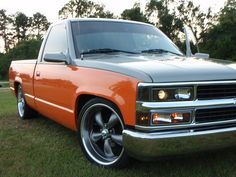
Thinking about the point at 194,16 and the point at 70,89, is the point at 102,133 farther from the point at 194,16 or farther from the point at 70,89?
the point at 194,16

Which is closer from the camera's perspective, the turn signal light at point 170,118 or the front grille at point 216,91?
the turn signal light at point 170,118

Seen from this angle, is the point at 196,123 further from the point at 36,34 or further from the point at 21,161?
the point at 36,34

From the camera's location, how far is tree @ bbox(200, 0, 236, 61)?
49281mm

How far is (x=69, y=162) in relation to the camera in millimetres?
4562

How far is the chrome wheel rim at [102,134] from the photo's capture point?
4.16 meters

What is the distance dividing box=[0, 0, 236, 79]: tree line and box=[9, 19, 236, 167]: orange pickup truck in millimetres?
31016

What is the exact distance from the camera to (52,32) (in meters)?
6.03

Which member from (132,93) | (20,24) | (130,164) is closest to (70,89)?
(130,164)

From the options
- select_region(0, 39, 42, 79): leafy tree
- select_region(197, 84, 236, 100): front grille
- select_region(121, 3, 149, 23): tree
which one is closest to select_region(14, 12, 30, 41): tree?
select_region(0, 39, 42, 79): leafy tree

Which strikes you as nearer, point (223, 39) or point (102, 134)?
point (102, 134)

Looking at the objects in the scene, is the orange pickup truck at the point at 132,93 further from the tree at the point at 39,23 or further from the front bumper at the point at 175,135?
the tree at the point at 39,23

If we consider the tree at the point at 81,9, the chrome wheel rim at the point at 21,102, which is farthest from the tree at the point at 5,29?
the chrome wheel rim at the point at 21,102

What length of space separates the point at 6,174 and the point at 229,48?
48087 millimetres

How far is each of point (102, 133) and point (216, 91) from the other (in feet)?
4.43
